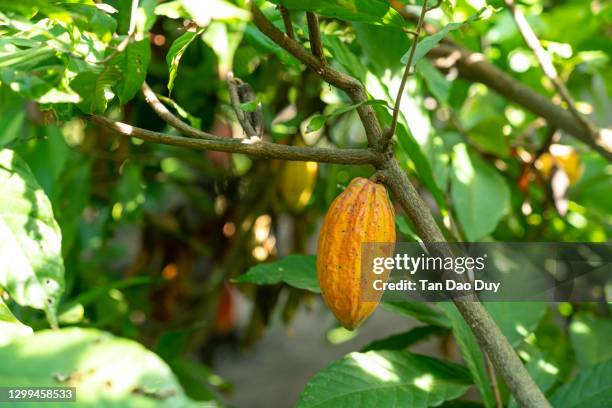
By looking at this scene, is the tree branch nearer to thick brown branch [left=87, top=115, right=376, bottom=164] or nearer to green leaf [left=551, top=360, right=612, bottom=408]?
thick brown branch [left=87, top=115, right=376, bottom=164]

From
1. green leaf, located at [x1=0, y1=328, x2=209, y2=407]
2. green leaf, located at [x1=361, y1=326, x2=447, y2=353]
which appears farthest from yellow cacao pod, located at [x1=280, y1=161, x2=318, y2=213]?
green leaf, located at [x1=0, y1=328, x2=209, y2=407]

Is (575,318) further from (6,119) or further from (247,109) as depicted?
(6,119)

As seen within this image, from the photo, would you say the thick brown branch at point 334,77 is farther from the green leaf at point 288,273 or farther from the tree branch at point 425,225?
the green leaf at point 288,273

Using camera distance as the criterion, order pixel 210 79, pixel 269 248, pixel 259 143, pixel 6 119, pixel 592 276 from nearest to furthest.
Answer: pixel 259 143, pixel 6 119, pixel 592 276, pixel 210 79, pixel 269 248

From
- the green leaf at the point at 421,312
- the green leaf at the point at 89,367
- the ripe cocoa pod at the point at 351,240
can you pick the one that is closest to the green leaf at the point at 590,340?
the green leaf at the point at 421,312

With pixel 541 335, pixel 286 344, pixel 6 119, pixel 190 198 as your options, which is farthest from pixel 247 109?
pixel 286 344

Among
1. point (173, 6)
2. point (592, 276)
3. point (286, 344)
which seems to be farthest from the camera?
point (286, 344)

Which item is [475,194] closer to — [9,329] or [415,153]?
[415,153]
